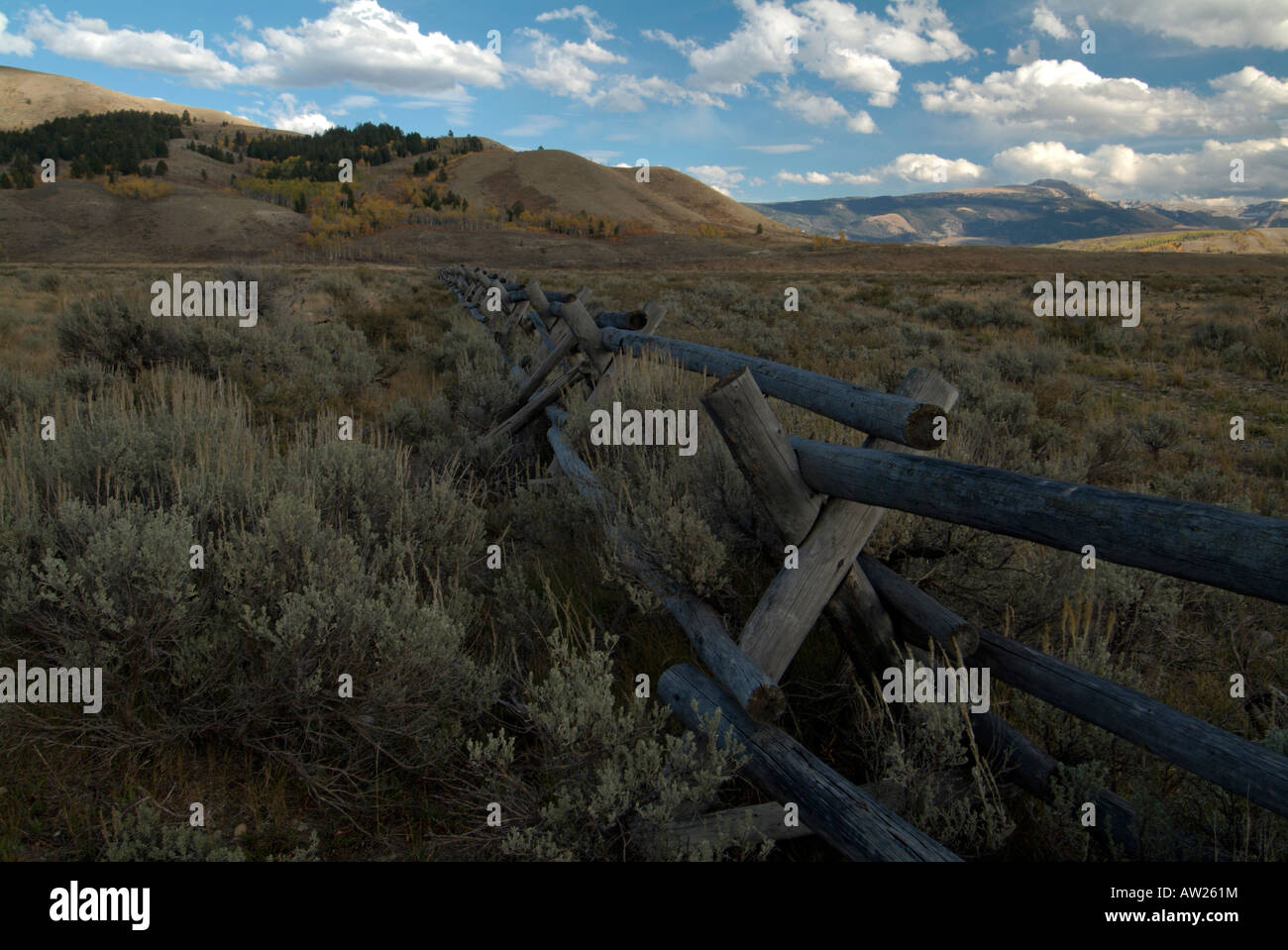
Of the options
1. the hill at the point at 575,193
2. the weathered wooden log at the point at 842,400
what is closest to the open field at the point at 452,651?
the weathered wooden log at the point at 842,400

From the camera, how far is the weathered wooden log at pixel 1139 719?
5.36ft

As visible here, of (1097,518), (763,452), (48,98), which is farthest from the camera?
(48,98)

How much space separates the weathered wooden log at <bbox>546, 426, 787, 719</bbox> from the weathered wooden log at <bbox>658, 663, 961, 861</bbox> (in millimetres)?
92

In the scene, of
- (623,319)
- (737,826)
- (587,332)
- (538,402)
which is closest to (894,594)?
(737,826)

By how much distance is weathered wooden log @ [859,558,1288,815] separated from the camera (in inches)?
64.3

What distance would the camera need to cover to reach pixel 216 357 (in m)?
7.51

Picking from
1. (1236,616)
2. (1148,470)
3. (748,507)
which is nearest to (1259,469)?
(1148,470)

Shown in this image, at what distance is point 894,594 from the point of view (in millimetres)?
2500

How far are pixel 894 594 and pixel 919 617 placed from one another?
15 centimetres

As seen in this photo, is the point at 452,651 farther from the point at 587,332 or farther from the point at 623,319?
the point at 587,332

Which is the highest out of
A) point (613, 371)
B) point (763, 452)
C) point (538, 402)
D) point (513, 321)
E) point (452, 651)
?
point (513, 321)

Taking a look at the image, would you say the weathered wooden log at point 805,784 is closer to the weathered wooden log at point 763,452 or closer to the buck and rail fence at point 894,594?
the buck and rail fence at point 894,594
